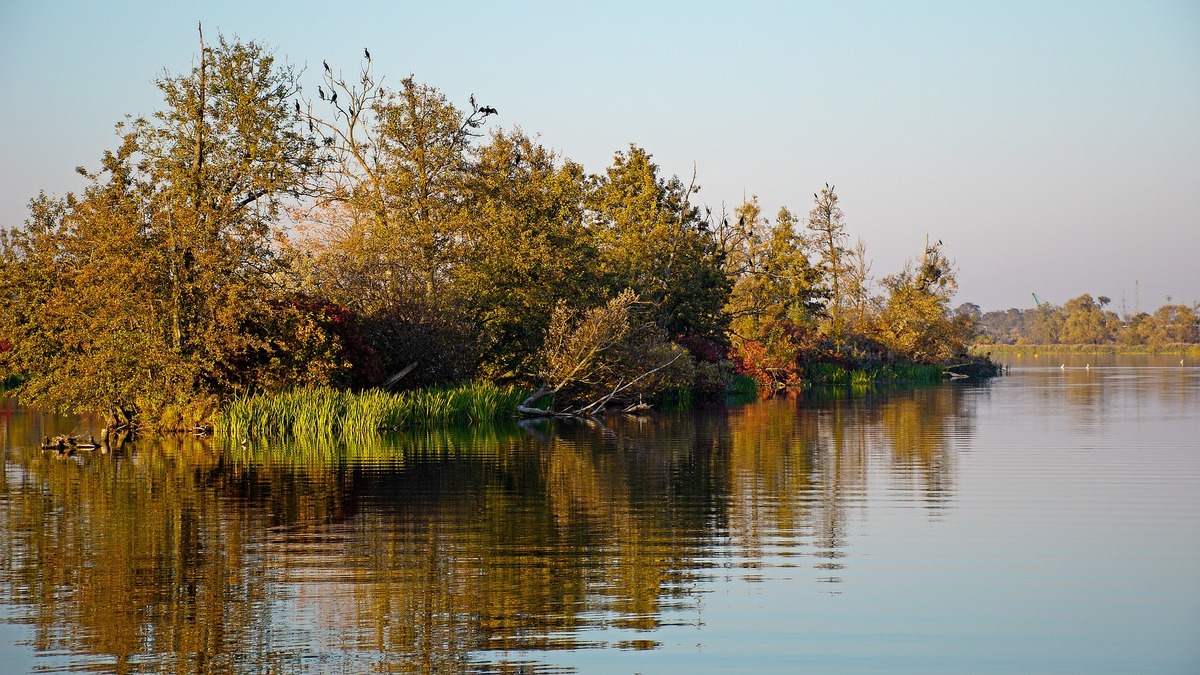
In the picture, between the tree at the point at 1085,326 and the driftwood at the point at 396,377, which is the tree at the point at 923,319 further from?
the tree at the point at 1085,326

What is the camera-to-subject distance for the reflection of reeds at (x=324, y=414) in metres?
29.4

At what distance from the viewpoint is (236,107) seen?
32.6 metres

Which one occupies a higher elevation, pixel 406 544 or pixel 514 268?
pixel 514 268

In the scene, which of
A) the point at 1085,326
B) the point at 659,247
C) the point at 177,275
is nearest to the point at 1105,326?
the point at 1085,326

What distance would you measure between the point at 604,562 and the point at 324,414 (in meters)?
18.9

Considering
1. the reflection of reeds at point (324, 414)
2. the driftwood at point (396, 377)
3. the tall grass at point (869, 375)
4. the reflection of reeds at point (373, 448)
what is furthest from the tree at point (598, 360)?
the tall grass at point (869, 375)

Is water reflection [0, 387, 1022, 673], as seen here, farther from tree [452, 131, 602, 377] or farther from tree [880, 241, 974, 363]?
tree [880, 241, 974, 363]

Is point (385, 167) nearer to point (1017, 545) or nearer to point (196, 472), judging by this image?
point (196, 472)

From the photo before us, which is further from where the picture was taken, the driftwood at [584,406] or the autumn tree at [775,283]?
the autumn tree at [775,283]

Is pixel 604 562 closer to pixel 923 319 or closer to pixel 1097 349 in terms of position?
pixel 923 319

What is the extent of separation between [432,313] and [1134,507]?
23083mm

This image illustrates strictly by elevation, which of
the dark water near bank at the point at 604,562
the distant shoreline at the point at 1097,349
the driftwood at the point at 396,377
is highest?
the distant shoreline at the point at 1097,349

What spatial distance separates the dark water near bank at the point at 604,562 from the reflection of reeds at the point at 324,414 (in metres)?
4.64

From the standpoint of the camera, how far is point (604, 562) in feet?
40.7
